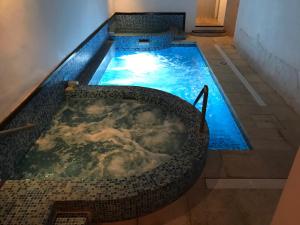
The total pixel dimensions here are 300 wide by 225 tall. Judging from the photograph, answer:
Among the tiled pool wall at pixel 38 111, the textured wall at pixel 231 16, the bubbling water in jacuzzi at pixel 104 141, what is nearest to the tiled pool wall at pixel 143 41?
the textured wall at pixel 231 16

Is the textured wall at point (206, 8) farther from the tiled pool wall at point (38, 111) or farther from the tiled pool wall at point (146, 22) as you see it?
the tiled pool wall at point (38, 111)

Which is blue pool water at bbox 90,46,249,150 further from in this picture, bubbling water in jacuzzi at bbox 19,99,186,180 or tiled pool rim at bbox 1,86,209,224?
tiled pool rim at bbox 1,86,209,224

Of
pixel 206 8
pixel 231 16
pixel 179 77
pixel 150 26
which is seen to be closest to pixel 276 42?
pixel 179 77

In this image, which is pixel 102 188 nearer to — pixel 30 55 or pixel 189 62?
pixel 30 55

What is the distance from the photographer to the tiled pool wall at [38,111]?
2377mm

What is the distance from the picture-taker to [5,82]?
2361 mm

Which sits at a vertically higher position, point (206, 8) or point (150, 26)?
point (206, 8)

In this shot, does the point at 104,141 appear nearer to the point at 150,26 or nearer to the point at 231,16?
the point at 150,26

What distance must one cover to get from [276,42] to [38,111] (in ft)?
13.5

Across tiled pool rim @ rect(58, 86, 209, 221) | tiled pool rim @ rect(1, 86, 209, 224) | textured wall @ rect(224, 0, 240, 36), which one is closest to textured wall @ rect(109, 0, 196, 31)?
textured wall @ rect(224, 0, 240, 36)

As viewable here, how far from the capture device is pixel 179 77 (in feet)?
19.0

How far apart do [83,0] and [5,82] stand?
10.1 ft

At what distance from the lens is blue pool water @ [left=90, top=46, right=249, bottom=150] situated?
3.69 metres

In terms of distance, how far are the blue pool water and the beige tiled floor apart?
0.27m
